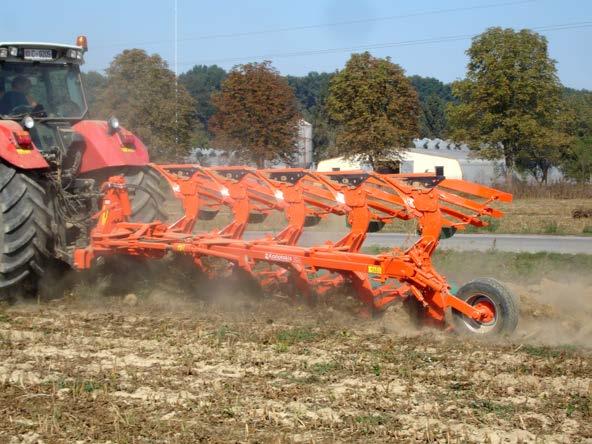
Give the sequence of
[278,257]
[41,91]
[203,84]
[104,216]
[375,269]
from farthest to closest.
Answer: [203,84], [41,91], [104,216], [278,257], [375,269]

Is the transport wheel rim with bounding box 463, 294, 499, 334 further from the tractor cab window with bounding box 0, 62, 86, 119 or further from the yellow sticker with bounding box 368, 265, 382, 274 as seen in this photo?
the tractor cab window with bounding box 0, 62, 86, 119

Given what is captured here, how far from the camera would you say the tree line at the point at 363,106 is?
2944 centimetres

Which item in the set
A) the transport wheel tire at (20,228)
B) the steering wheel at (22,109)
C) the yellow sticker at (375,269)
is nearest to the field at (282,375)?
the transport wheel tire at (20,228)

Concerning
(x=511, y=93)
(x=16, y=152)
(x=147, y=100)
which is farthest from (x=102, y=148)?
(x=511, y=93)

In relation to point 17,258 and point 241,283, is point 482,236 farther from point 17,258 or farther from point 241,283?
point 17,258

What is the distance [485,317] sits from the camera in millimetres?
6914

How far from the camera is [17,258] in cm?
794

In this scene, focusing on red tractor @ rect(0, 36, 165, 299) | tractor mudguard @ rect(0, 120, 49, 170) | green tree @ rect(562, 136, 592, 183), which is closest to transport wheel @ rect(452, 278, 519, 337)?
red tractor @ rect(0, 36, 165, 299)

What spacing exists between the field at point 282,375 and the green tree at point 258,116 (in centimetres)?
2286

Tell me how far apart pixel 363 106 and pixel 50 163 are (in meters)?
24.8

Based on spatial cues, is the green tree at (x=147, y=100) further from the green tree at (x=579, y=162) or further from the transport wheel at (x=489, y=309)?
the transport wheel at (x=489, y=309)

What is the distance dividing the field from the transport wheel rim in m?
0.27

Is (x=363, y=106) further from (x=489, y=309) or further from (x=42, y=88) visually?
(x=489, y=309)

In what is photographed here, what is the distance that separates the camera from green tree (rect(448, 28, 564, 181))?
3438 cm
